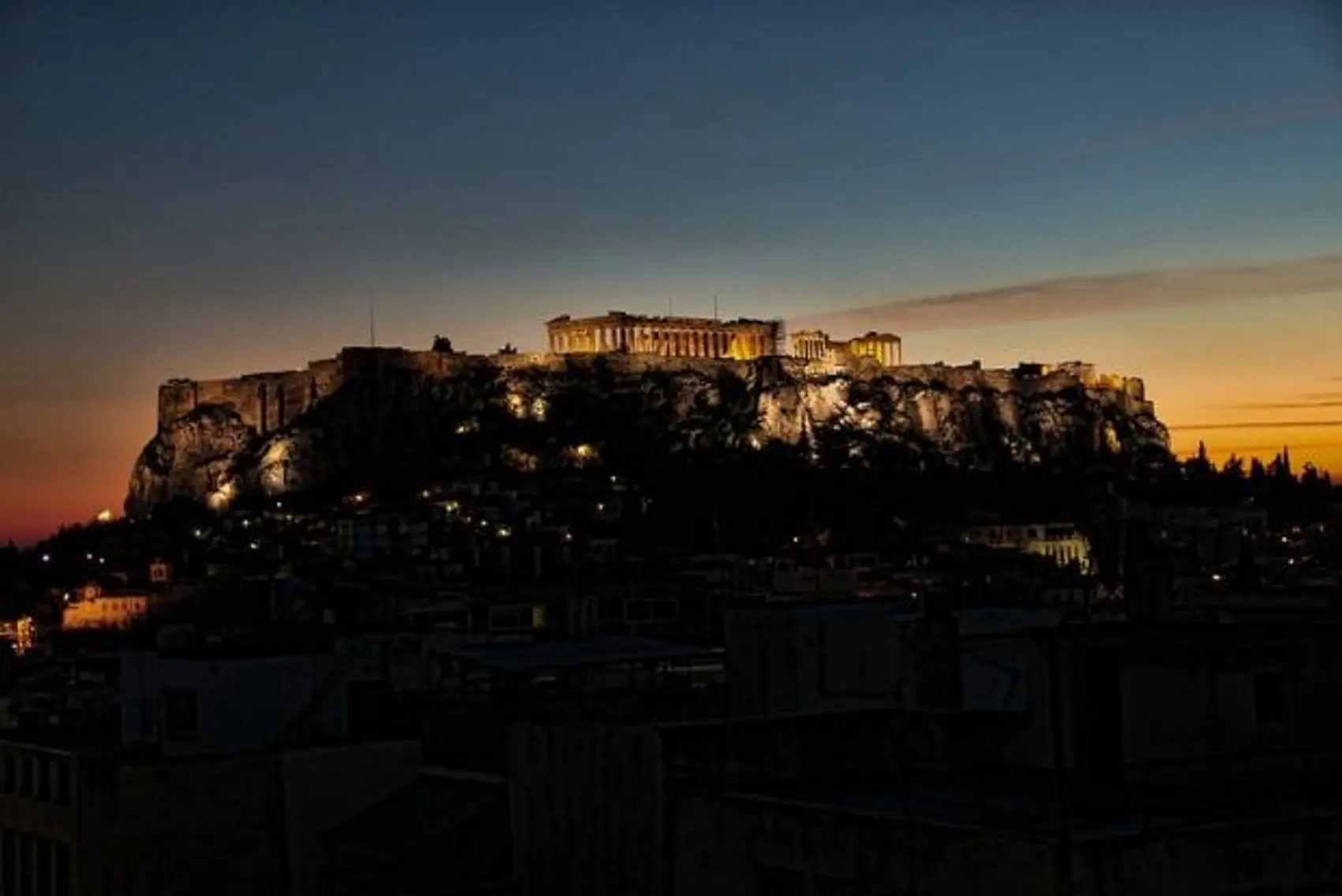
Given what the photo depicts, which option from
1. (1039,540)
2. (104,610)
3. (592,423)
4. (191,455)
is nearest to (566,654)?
(104,610)

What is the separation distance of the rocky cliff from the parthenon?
7753 millimetres

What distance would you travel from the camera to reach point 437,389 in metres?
152

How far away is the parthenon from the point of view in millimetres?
169875

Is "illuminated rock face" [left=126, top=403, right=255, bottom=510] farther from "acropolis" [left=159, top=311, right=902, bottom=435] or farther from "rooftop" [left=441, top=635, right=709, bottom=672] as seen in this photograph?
"rooftop" [left=441, top=635, right=709, bottom=672]

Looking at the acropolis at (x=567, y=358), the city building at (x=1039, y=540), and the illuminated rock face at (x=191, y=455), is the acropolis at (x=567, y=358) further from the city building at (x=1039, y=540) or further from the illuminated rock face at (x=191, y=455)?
the city building at (x=1039, y=540)

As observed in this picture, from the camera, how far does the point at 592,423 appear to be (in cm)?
15162

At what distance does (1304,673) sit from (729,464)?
415ft

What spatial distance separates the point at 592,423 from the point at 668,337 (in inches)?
824

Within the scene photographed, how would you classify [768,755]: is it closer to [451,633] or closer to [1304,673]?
[1304,673]

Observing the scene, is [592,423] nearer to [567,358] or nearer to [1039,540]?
[567,358]

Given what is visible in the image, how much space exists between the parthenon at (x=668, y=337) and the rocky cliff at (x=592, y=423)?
305 inches

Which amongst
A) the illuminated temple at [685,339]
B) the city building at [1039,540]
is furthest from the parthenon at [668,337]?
the city building at [1039,540]

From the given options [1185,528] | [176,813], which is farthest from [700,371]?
[176,813]

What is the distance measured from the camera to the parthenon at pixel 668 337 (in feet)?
557
